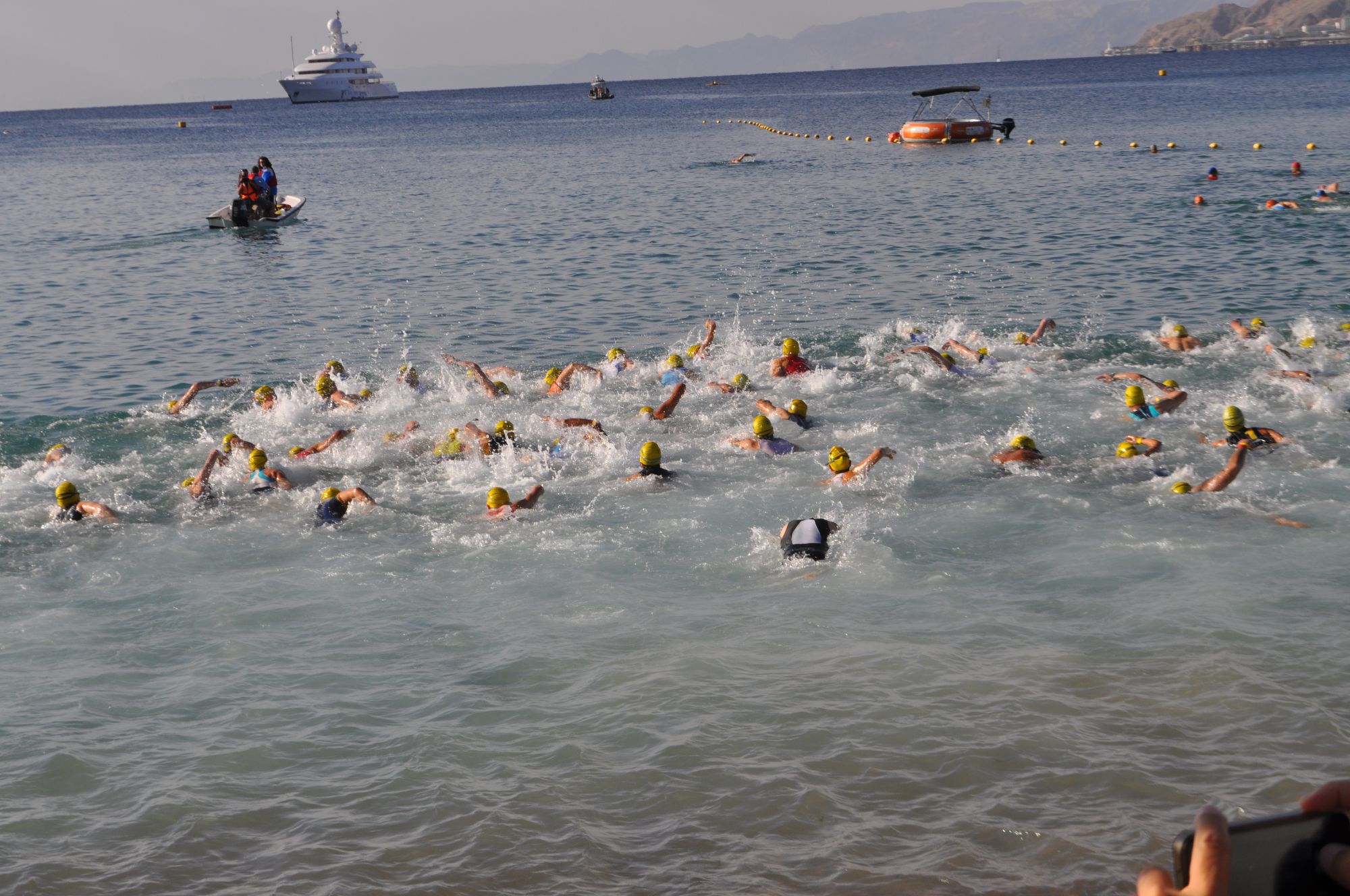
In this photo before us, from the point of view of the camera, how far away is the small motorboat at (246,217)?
121ft

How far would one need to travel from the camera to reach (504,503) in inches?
522

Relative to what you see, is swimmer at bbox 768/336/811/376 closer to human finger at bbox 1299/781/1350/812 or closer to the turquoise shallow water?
the turquoise shallow water

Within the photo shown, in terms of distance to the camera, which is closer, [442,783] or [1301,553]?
[442,783]

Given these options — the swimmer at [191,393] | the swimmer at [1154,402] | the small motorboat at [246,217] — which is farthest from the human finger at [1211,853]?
the small motorboat at [246,217]

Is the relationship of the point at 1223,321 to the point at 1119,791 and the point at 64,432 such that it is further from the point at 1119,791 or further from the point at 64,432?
the point at 64,432

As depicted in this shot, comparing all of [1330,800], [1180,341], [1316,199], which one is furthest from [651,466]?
[1316,199]

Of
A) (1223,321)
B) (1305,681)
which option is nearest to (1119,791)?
(1305,681)

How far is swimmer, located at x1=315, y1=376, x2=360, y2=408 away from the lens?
17656 millimetres

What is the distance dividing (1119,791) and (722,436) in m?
8.89

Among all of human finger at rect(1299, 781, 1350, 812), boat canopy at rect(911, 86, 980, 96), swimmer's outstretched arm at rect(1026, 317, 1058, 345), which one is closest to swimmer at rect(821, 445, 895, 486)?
swimmer's outstretched arm at rect(1026, 317, 1058, 345)

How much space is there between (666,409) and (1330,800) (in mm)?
12871

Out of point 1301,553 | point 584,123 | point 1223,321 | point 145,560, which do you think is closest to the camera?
point 1301,553

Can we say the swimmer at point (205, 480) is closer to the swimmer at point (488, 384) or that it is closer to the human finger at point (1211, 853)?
the swimmer at point (488, 384)

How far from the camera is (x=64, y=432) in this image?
17047 mm
